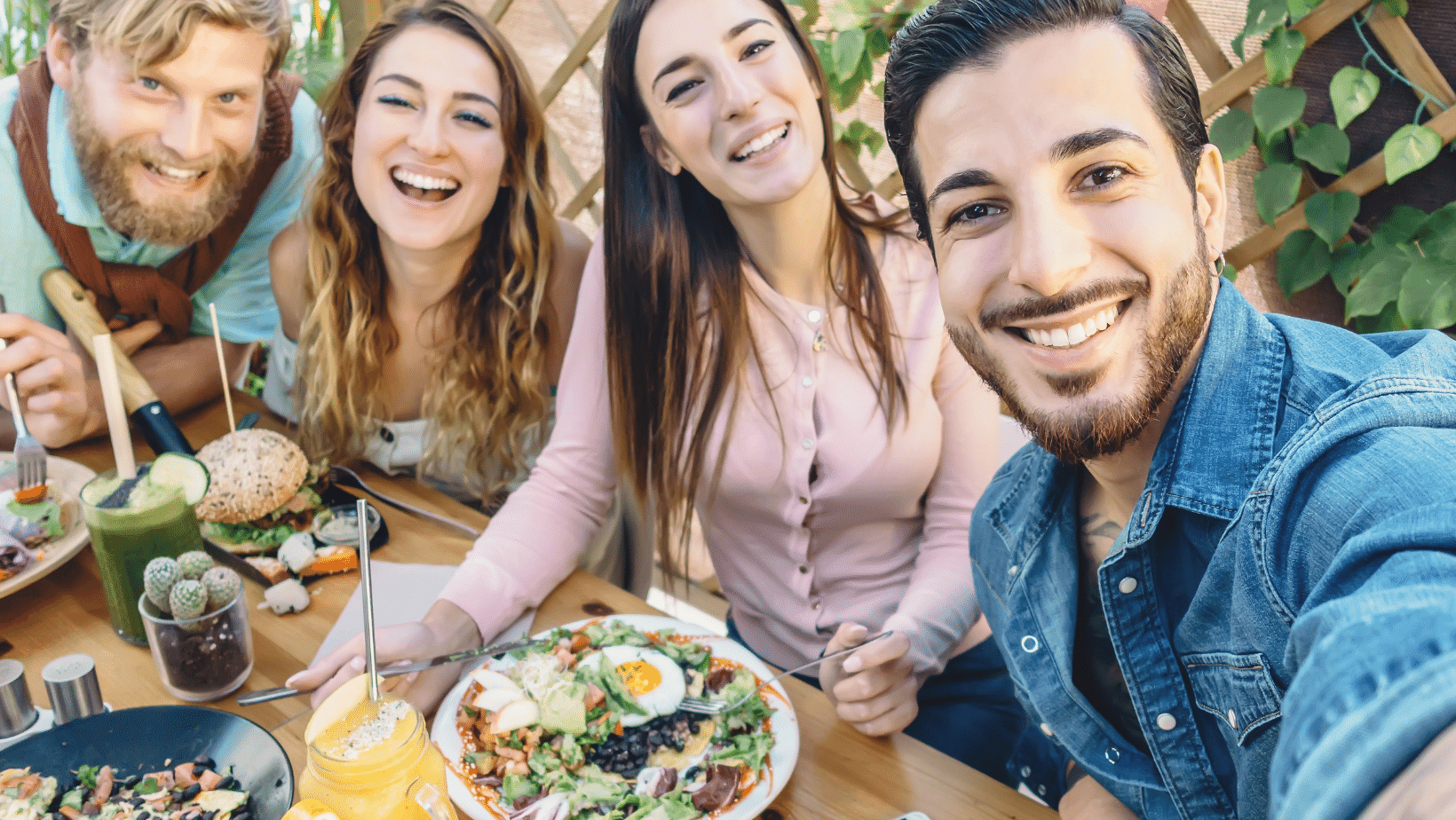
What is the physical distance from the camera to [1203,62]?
1629 millimetres

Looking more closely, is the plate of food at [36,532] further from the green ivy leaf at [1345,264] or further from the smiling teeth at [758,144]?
the green ivy leaf at [1345,264]

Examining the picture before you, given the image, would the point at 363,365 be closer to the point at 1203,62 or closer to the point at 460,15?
the point at 460,15

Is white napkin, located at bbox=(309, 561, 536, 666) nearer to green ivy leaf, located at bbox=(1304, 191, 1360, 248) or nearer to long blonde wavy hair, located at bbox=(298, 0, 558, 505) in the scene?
long blonde wavy hair, located at bbox=(298, 0, 558, 505)

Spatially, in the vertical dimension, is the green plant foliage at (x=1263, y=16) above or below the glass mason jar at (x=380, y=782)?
above

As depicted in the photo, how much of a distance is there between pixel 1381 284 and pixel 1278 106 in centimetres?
33

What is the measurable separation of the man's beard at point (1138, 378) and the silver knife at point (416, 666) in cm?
55

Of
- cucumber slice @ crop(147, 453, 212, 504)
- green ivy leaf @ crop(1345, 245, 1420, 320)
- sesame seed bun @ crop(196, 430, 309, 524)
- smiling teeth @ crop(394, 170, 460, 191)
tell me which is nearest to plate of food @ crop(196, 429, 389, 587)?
sesame seed bun @ crop(196, 430, 309, 524)

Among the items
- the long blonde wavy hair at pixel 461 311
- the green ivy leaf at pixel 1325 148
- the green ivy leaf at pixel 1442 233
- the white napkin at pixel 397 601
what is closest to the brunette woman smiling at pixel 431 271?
the long blonde wavy hair at pixel 461 311

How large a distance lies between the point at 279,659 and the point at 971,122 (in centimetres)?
87

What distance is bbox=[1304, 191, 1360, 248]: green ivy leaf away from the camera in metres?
1.53

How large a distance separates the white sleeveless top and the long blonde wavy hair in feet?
0.04

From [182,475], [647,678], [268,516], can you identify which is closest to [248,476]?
[268,516]

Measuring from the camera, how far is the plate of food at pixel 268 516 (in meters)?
1.14

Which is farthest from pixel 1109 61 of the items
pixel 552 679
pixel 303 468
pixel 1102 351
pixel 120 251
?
pixel 120 251
